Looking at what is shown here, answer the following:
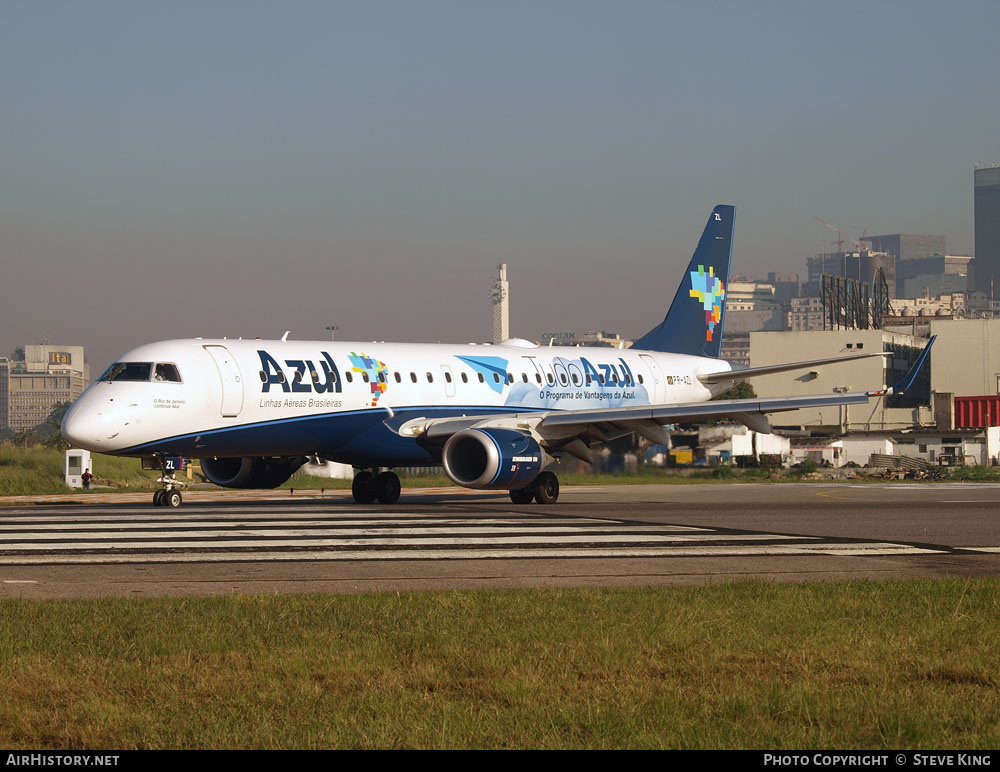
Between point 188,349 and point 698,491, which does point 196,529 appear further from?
point 698,491

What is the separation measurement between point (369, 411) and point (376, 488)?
8.66 ft

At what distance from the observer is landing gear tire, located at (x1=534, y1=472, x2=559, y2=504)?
2722 cm

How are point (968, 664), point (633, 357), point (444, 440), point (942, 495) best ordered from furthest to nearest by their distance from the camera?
point (633, 357) → point (942, 495) → point (444, 440) → point (968, 664)

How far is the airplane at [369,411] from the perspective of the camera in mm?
23547

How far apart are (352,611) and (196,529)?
9.35m

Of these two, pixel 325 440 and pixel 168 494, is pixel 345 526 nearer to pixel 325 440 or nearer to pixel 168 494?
pixel 325 440

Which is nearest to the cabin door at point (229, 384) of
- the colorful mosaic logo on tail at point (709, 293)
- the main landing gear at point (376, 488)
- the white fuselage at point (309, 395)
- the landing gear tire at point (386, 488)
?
the white fuselage at point (309, 395)

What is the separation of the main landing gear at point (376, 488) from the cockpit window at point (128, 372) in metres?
6.33

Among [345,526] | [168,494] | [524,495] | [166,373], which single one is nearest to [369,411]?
[524,495]

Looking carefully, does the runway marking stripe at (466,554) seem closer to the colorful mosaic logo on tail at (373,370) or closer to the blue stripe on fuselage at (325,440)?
the blue stripe on fuselage at (325,440)

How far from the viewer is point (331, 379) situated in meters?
25.9

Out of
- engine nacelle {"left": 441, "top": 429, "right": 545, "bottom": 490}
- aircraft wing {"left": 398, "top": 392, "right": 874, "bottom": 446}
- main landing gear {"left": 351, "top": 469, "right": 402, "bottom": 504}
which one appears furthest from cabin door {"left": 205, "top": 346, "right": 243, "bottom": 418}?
main landing gear {"left": 351, "top": 469, "right": 402, "bottom": 504}

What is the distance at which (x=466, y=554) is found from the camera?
15133 millimetres

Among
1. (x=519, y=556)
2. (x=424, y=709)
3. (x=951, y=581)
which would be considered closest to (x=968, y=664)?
(x=424, y=709)
